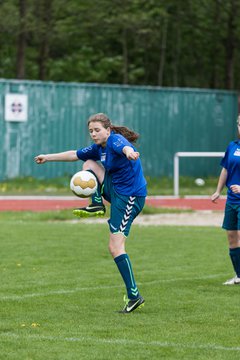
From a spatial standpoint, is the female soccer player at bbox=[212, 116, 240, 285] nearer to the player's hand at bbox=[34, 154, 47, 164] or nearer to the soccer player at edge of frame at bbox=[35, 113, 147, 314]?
the soccer player at edge of frame at bbox=[35, 113, 147, 314]

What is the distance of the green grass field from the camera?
9.02m

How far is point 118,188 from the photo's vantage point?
36.6ft

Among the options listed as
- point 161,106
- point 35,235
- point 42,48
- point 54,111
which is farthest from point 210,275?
point 42,48

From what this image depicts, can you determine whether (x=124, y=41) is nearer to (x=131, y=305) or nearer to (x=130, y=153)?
(x=131, y=305)

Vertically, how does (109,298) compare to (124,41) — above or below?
below

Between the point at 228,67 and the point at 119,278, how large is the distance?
2783cm

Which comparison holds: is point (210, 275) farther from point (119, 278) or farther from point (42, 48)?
point (42, 48)

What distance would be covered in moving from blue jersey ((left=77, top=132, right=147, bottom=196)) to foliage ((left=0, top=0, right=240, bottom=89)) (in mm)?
24067

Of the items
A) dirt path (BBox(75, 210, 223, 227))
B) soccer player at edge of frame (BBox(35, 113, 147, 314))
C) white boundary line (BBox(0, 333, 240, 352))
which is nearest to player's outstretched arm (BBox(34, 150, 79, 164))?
soccer player at edge of frame (BBox(35, 113, 147, 314))

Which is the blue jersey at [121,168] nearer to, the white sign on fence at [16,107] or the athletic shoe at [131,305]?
the athletic shoe at [131,305]

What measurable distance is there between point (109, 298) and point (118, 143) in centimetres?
192

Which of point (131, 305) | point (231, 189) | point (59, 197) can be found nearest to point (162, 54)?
point (59, 197)

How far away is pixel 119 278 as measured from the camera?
538 inches

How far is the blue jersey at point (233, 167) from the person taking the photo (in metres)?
12.8
